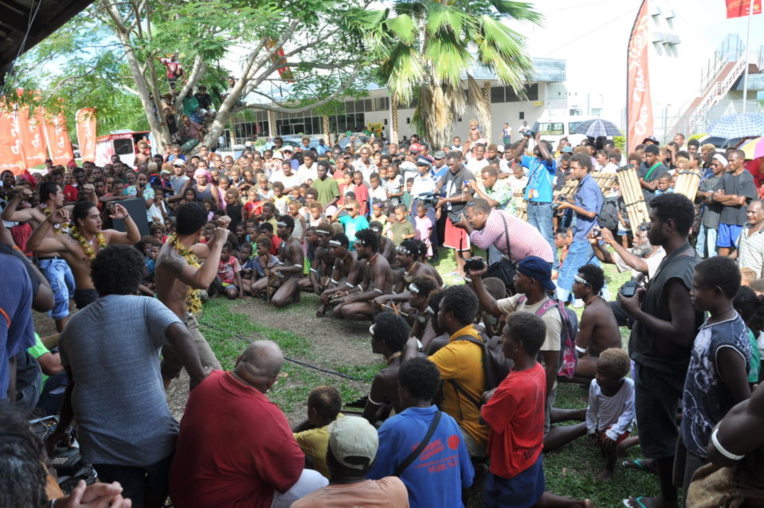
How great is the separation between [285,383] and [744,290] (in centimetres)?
414

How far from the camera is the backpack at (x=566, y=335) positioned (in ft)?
14.6

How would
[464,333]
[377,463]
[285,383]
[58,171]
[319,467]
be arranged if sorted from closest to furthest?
1. [377,463]
2. [319,467]
3. [464,333]
4. [285,383]
5. [58,171]

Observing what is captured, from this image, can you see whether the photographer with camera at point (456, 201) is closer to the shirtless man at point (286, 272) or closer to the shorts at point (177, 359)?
the shirtless man at point (286, 272)

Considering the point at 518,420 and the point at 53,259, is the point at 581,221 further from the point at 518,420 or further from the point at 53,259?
the point at 53,259

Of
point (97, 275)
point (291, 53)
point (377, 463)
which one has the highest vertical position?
point (291, 53)

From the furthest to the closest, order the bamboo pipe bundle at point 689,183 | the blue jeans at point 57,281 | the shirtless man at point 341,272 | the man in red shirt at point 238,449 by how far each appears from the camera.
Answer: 1. the bamboo pipe bundle at point 689,183
2. the shirtless man at point 341,272
3. the blue jeans at point 57,281
4. the man in red shirt at point 238,449

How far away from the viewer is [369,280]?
8.31 metres

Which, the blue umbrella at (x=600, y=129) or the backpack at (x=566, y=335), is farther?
the blue umbrella at (x=600, y=129)

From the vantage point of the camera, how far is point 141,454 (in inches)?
123

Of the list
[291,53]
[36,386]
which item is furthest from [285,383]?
[291,53]

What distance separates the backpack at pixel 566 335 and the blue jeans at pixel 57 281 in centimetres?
521

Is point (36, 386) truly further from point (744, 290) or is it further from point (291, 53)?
point (291, 53)

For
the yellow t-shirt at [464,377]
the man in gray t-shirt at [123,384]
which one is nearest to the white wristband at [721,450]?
the yellow t-shirt at [464,377]

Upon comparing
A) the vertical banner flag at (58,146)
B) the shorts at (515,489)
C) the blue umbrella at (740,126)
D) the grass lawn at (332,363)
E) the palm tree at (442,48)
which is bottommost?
the grass lawn at (332,363)
